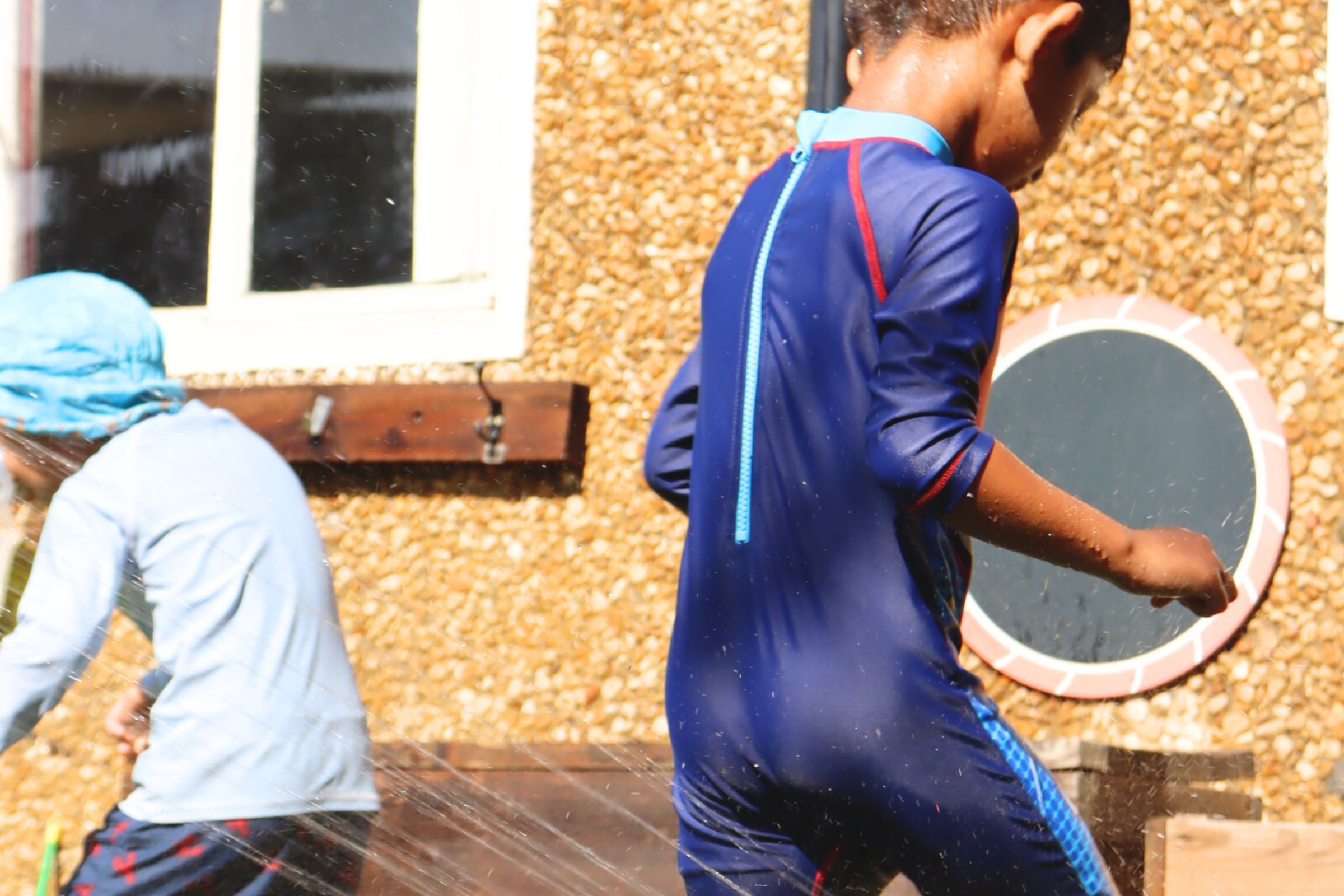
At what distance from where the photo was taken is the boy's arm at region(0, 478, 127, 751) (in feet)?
8.27

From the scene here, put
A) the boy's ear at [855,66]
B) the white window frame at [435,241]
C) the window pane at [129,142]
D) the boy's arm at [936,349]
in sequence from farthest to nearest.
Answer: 1. the window pane at [129,142]
2. the white window frame at [435,241]
3. the boy's ear at [855,66]
4. the boy's arm at [936,349]

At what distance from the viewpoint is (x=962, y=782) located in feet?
5.08

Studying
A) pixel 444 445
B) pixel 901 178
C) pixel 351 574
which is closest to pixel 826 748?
pixel 901 178

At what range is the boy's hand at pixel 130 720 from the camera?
286 centimetres

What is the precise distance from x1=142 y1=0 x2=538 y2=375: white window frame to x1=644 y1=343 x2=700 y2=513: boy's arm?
136 inches

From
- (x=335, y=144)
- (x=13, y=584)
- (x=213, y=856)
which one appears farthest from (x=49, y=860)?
(x=335, y=144)

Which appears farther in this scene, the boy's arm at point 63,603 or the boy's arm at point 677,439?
the boy's arm at point 63,603

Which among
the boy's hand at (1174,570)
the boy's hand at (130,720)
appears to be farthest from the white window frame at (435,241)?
the boy's hand at (1174,570)

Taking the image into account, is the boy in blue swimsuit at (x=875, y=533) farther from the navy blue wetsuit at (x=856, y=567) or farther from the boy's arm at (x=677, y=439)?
the boy's arm at (x=677, y=439)

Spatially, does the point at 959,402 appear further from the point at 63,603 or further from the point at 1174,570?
the point at 63,603

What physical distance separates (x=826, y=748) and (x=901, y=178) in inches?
21.2

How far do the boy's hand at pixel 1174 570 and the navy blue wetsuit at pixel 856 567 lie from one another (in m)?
0.17

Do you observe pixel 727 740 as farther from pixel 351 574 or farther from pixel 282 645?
pixel 351 574

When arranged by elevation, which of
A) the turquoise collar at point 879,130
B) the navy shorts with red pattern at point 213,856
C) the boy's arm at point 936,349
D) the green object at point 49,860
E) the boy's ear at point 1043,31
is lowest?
the green object at point 49,860
